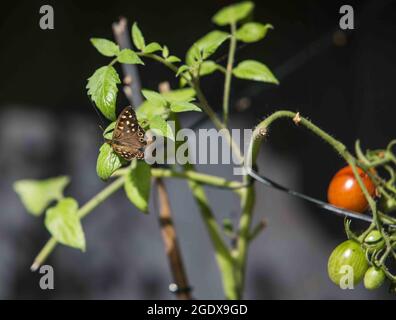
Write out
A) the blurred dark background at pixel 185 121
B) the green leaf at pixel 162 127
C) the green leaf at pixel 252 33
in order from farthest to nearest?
the blurred dark background at pixel 185 121 → the green leaf at pixel 252 33 → the green leaf at pixel 162 127

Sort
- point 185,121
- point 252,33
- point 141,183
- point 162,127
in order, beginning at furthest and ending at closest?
1. point 185,121
2. point 252,33
3. point 141,183
4. point 162,127

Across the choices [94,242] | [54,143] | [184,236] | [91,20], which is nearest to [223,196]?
[184,236]

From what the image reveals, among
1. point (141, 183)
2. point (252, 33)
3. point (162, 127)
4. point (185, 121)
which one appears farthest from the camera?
point (185, 121)

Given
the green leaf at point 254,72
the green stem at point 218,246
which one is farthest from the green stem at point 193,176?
the green leaf at point 254,72

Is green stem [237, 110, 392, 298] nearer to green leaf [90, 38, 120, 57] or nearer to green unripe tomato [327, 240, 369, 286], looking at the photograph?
green unripe tomato [327, 240, 369, 286]

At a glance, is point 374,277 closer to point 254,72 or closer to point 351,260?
point 351,260

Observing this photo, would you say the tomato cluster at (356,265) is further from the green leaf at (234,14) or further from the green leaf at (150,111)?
the green leaf at (234,14)

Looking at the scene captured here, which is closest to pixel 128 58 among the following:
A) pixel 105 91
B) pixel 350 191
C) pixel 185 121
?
pixel 105 91

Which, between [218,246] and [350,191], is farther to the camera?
[218,246]
